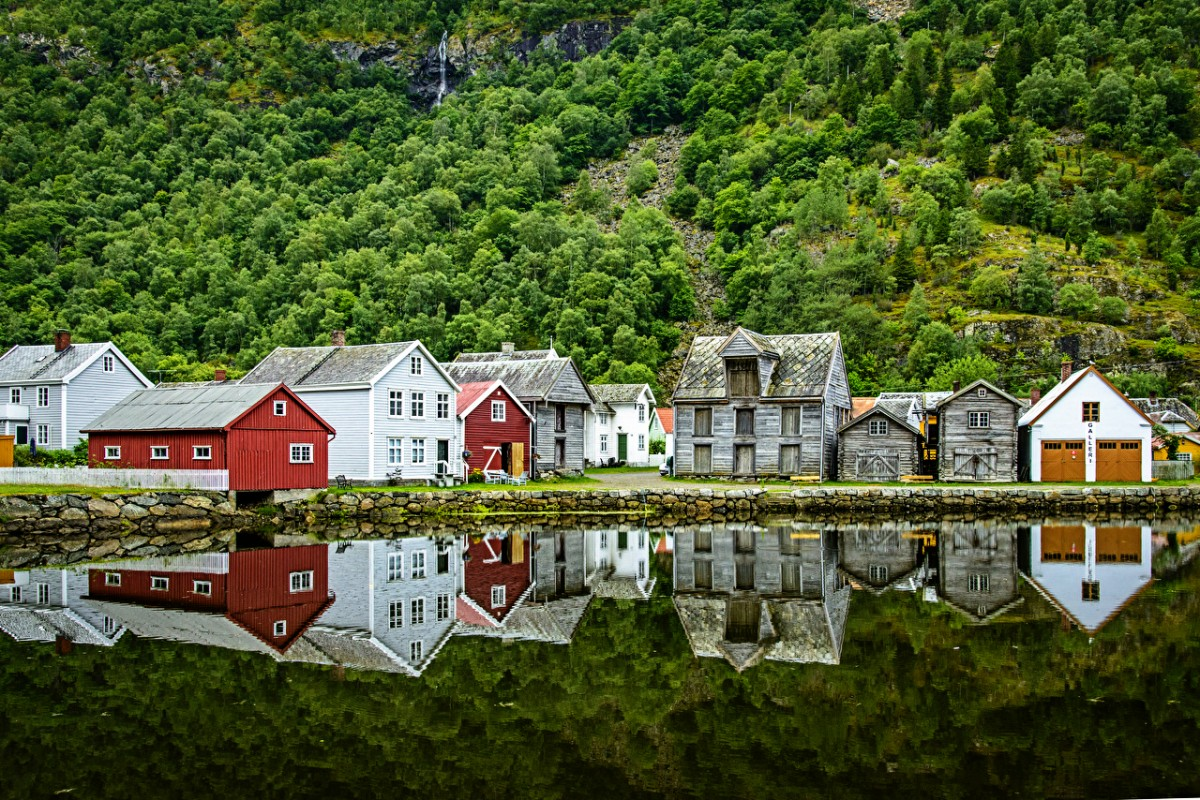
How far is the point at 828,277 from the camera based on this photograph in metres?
112

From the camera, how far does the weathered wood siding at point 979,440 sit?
50.9 meters

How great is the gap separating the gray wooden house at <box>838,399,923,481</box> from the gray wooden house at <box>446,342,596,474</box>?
14.7 m

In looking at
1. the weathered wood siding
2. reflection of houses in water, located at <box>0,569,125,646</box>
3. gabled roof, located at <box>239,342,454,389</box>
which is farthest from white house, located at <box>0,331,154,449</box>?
the weathered wood siding

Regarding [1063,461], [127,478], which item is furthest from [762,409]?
[127,478]

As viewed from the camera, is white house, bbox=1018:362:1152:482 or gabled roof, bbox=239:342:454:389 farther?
white house, bbox=1018:362:1152:482

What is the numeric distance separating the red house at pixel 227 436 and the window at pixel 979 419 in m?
31.2

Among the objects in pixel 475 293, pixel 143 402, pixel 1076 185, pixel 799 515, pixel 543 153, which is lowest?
pixel 799 515

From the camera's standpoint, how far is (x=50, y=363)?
51688 millimetres

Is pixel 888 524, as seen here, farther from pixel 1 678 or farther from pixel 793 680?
pixel 1 678

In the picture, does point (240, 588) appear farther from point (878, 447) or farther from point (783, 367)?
point (878, 447)

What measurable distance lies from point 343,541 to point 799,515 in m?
20.4

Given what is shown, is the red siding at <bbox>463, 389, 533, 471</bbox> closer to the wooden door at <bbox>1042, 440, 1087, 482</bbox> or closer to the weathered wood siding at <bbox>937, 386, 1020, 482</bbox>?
the weathered wood siding at <bbox>937, 386, 1020, 482</bbox>

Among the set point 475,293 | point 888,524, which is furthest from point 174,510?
point 475,293

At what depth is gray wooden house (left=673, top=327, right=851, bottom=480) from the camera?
169ft
